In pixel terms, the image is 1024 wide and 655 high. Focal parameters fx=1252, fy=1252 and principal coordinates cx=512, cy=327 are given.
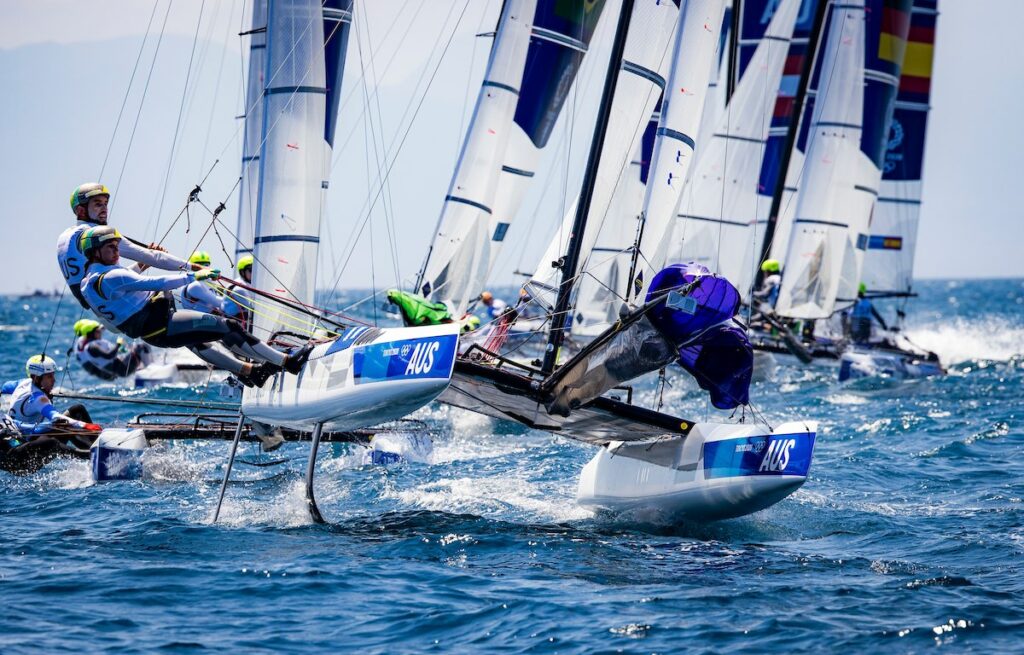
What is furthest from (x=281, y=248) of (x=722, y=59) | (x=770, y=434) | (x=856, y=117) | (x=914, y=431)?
(x=722, y=59)

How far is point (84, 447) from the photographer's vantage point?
34.2ft

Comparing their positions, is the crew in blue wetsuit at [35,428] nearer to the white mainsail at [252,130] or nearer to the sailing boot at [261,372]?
the sailing boot at [261,372]

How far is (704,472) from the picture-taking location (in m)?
8.60

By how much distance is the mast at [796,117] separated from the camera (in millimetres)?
20797

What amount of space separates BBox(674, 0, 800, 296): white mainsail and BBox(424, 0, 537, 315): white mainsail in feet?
19.3

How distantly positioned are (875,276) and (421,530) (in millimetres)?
17723

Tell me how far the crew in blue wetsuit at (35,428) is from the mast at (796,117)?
41.8 ft

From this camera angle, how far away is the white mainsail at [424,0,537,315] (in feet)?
49.5

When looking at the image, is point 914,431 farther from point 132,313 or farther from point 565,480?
point 132,313

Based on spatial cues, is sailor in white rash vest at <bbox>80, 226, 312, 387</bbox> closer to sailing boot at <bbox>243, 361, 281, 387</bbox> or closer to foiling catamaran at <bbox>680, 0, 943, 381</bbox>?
sailing boot at <bbox>243, 361, 281, 387</bbox>

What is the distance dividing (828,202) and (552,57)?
7.22m

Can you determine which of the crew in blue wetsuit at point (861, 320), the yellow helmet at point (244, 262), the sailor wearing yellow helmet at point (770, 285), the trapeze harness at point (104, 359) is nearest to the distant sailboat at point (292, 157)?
the yellow helmet at point (244, 262)

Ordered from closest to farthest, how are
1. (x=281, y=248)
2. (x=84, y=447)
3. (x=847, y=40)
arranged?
1. (x=84, y=447)
2. (x=281, y=248)
3. (x=847, y=40)

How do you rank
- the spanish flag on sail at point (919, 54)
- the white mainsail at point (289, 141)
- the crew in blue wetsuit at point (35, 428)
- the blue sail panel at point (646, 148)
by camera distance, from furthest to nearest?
the spanish flag on sail at point (919, 54) < the blue sail panel at point (646, 148) < the white mainsail at point (289, 141) < the crew in blue wetsuit at point (35, 428)
